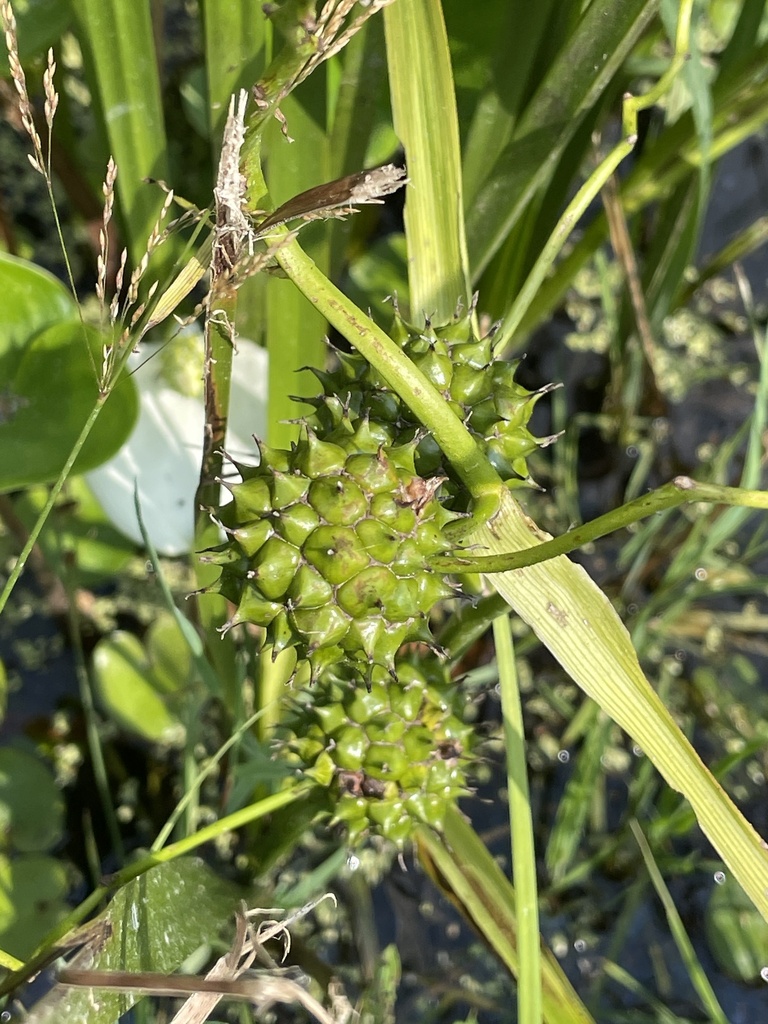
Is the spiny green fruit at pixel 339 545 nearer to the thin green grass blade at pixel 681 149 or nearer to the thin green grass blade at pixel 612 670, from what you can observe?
the thin green grass blade at pixel 612 670

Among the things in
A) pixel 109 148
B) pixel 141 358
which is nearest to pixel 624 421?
pixel 141 358

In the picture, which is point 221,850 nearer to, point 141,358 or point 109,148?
point 141,358

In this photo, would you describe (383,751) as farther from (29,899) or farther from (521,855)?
(29,899)

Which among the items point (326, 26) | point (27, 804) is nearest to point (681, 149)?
point (326, 26)

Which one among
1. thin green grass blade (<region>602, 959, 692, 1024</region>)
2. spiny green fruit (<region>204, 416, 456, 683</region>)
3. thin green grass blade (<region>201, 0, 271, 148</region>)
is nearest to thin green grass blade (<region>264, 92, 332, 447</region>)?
thin green grass blade (<region>201, 0, 271, 148</region>)

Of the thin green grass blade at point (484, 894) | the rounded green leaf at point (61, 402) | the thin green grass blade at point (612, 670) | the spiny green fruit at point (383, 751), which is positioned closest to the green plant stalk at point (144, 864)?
A: the spiny green fruit at point (383, 751)

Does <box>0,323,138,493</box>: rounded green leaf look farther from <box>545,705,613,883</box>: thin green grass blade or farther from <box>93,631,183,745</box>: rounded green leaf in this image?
<box>545,705,613,883</box>: thin green grass blade
